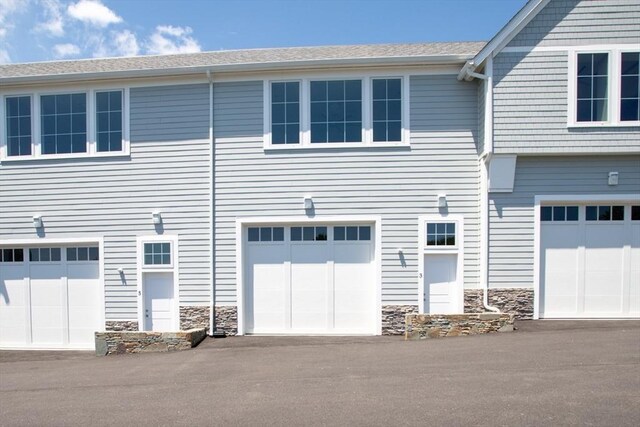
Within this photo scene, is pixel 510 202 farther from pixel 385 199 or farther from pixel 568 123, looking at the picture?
pixel 385 199

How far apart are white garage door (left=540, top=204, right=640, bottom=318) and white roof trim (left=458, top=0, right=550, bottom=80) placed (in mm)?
3990

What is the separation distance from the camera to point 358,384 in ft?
18.7

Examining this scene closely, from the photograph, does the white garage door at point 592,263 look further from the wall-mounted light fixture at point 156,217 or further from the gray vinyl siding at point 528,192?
the wall-mounted light fixture at point 156,217

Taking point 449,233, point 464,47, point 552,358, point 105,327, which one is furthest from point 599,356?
point 105,327

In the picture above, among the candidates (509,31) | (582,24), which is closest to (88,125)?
(509,31)

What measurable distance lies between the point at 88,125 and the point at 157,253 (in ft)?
12.1

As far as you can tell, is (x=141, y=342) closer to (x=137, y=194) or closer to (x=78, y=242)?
(x=78, y=242)

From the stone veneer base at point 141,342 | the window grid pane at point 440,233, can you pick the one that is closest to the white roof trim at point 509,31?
the window grid pane at point 440,233

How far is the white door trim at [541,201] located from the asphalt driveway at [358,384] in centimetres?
83

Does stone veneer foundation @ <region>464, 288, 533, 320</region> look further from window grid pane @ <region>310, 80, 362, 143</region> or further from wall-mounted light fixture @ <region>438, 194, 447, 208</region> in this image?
window grid pane @ <region>310, 80, 362, 143</region>

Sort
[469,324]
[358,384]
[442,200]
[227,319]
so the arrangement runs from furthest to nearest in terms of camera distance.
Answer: [227,319]
[442,200]
[469,324]
[358,384]

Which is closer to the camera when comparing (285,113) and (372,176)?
(372,176)

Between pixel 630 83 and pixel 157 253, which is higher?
pixel 630 83

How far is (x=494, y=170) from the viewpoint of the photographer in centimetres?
886
